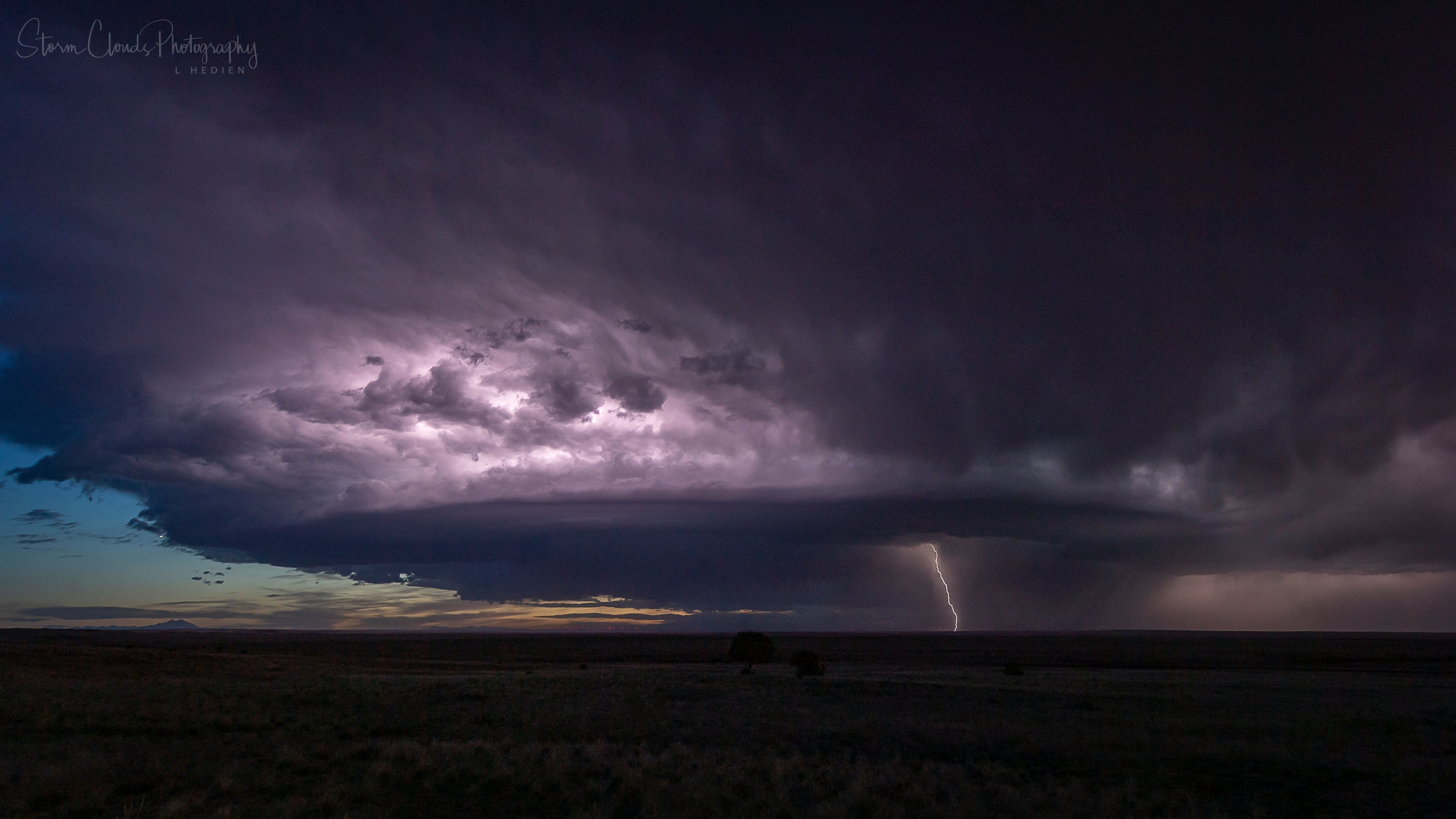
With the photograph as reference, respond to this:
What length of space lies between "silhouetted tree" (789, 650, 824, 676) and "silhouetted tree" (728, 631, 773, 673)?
622 cm

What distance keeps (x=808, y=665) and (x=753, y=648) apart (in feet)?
28.3

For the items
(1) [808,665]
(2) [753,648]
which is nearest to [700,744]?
(1) [808,665]

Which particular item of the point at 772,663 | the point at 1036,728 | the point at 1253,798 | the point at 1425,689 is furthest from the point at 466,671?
the point at 1425,689

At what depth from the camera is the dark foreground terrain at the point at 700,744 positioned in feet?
47.6

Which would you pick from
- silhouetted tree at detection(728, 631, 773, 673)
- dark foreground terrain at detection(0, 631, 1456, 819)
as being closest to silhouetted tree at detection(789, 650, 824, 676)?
dark foreground terrain at detection(0, 631, 1456, 819)

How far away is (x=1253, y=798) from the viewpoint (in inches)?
592

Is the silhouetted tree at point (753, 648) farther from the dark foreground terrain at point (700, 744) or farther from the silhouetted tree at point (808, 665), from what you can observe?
the dark foreground terrain at point (700, 744)

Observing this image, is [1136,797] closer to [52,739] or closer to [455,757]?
[455,757]

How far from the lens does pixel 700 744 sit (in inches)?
870

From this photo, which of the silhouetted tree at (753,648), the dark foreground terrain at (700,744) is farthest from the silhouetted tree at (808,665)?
the silhouetted tree at (753,648)

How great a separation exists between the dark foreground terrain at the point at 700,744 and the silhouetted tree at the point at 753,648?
1047 centimetres

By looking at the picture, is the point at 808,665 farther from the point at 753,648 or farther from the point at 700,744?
the point at 700,744

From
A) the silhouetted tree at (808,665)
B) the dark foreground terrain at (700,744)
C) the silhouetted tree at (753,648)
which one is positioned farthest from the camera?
the silhouetted tree at (753,648)

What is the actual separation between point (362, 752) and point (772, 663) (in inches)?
2791
